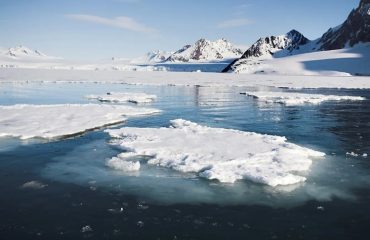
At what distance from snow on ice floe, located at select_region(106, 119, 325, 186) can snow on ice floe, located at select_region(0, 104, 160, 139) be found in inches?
89.2

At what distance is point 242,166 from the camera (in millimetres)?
11273

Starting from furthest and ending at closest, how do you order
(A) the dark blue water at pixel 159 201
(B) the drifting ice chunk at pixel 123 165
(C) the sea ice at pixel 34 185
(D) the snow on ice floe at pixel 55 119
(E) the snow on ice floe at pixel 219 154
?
(D) the snow on ice floe at pixel 55 119 → (B) the drifting ice chunk at pixel 123 165 → (E) the snow on ice floe at pixel 219 154 → (C) the sea ice at pixel 34 185 → (A) the dark blue water at pixel 159 201

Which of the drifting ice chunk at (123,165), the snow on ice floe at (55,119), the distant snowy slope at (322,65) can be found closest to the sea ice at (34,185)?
the drifting ice chunk at (123,165)

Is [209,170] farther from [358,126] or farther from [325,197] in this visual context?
[358,126]

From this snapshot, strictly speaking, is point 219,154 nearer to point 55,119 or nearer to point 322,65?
point 55,119

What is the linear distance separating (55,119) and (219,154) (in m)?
9.42

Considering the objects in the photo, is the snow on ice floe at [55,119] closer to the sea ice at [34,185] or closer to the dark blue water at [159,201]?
the dark blue water at [159,201]

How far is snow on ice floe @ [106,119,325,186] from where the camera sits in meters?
10.6

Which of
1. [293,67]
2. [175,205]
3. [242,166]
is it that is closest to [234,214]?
[175,205]

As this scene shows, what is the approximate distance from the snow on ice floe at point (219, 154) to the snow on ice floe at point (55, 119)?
2.26 meters

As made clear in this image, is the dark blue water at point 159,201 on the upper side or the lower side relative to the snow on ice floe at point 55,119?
lower

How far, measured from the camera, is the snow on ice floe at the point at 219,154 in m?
10.6

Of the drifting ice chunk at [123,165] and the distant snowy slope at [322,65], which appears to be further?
the distant snowy slope at [322,65]

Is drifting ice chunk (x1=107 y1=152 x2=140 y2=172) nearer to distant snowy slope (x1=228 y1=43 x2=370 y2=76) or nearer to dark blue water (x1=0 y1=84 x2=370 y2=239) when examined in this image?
dark blue water (x1=0 y1=84 x2=370 y2=239)
